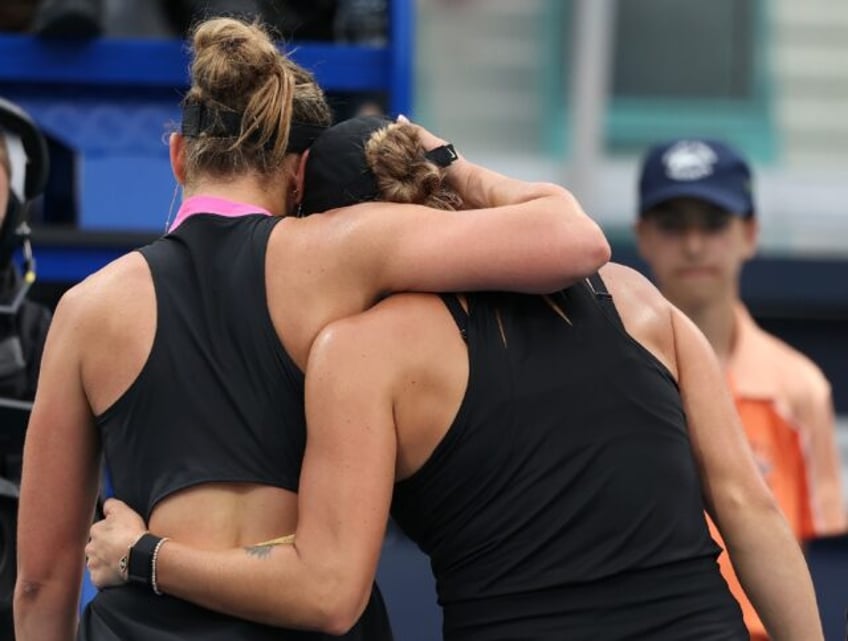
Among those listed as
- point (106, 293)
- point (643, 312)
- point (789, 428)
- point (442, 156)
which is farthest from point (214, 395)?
point (789, 428)

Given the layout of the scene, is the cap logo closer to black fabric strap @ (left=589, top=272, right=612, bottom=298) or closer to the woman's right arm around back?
black fabric strap @ (left=589, top=272, right=612, bottom=298)

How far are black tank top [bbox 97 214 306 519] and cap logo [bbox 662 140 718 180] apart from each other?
195cm

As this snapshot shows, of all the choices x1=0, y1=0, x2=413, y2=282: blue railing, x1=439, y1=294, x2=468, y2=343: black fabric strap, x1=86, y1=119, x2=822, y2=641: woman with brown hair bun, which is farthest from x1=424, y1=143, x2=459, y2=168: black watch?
x1=0, y1=0, x2=413, y2=282: blue railing

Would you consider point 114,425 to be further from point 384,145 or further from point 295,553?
point 384,145

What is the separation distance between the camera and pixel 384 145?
275 centimetres

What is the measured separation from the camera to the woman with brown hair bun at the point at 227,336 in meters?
2.65

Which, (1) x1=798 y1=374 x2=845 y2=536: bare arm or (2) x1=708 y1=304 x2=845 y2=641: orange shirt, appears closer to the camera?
(2) x1=708 y1=304 x2=845 y2=641: orange shirt

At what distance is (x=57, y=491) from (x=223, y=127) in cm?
61

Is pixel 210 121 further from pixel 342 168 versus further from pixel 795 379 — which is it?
pixel 795 379

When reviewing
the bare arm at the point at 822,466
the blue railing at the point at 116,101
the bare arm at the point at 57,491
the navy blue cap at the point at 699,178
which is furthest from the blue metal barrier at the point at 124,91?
the bare arm at the point at 57,491

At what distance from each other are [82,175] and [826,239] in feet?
9.48

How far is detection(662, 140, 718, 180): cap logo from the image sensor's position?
4430mm

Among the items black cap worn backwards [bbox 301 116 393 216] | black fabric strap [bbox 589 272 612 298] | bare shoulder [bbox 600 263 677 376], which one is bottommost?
bare shoulder [bbox 600 263 677 376]

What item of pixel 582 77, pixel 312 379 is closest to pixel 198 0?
pixel 582 77
